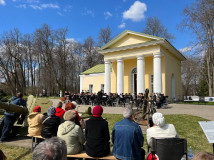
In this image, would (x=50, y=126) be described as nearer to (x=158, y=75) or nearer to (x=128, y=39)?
(x=158, y=75)

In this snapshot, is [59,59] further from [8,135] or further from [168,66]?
[8,135]

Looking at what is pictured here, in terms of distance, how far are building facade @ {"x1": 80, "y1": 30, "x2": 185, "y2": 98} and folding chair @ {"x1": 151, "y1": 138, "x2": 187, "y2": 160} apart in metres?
16.8

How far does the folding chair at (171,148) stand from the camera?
293cm

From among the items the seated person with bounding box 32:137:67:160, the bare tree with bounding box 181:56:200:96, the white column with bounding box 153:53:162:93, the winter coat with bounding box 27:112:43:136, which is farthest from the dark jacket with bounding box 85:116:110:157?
the bare tree with bounding box 181:56:200:96

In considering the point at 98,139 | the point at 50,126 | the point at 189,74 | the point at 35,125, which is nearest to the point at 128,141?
the point at 98,139

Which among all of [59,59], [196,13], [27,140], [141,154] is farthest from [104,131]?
[59,59]

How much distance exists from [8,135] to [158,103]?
40.5 feet

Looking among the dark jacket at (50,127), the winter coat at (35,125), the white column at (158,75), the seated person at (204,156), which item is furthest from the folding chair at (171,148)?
the white column at (158,75)

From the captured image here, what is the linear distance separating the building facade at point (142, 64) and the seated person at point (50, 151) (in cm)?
1867

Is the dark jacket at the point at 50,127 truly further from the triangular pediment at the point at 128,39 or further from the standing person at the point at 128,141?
the triangular pediment at the point at 128,39

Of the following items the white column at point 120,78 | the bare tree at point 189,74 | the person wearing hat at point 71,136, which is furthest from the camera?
the bare tree at point 189,74

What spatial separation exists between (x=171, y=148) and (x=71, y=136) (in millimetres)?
1977

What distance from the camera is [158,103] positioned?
1539 centimetres

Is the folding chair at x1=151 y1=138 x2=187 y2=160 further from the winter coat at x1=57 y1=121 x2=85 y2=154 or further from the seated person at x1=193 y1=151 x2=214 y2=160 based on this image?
the winter coat at x1=57 y1=121 x2=85 y2=154
